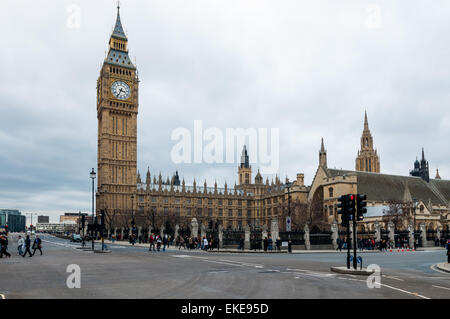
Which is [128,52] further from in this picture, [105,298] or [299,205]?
[105,298]

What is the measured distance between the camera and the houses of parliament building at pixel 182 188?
92062 millimetres

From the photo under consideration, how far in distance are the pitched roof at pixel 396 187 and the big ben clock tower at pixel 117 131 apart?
169 ft

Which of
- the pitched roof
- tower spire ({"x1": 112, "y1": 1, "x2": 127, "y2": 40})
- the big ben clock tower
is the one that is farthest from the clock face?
the pitched roof

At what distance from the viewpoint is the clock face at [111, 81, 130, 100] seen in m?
115

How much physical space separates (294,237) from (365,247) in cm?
817

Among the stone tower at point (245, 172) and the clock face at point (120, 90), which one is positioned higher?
the clock face at point (120, 90)

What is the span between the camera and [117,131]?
11469cm

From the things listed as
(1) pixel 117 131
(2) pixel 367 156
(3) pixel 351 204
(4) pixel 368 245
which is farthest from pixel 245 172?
(3) pixel 351 204

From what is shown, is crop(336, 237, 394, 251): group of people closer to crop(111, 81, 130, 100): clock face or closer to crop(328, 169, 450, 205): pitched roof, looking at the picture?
crop(328, 169, 450, 205): pitched roof

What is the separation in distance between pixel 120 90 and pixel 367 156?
3165 inches

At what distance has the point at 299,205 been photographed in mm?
86375

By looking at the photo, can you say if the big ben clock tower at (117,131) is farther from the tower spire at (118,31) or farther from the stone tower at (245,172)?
the stone tower at (245,172)

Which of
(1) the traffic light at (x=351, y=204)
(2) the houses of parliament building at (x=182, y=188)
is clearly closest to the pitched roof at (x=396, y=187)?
(2) the houses of parliament building at (x=182, y=188)

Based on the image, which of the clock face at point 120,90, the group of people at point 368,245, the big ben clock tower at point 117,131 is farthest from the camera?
the clock face at point 120,90
